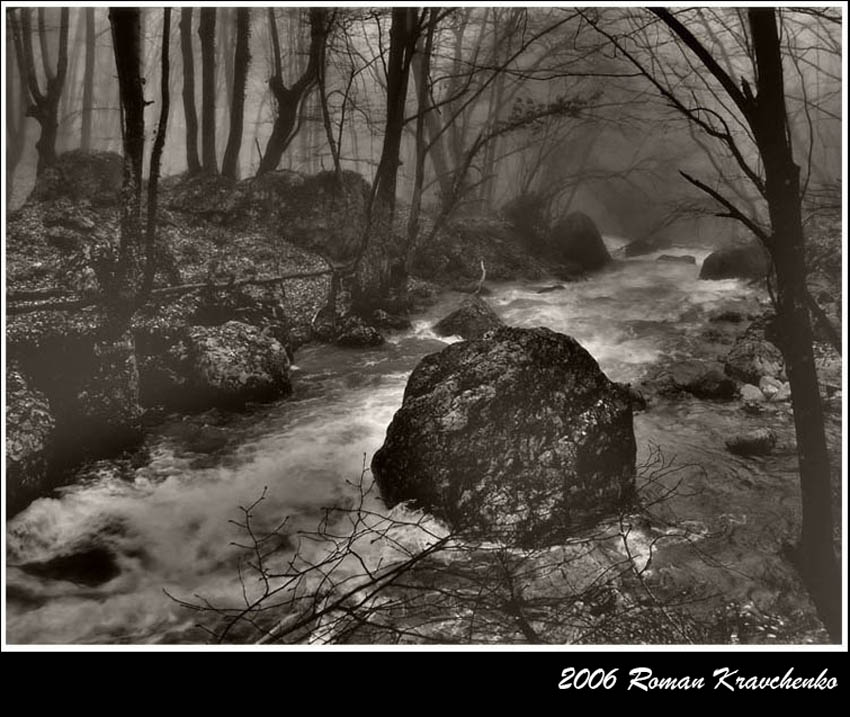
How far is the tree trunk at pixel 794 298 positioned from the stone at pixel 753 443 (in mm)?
1598

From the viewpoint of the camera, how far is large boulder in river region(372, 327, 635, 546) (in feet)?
12.2

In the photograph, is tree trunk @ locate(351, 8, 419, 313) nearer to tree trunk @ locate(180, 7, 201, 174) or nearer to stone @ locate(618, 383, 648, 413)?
stone @ locate(618, 383, 648, 413)

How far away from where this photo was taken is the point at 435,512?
3793 mm

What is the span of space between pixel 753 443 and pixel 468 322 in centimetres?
350

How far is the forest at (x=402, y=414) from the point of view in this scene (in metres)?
3.10

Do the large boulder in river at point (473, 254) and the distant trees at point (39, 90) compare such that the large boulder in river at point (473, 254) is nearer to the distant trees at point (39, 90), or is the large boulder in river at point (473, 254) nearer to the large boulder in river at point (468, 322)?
the large boulder in river at point (468, 322)

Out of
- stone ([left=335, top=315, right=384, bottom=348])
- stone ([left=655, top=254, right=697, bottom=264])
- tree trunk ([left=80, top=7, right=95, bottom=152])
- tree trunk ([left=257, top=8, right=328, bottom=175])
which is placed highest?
tree trunk ([left=80, top=7, right=95, bottom=152])

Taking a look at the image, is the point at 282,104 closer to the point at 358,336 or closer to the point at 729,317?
the point at 358,336

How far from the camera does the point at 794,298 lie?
310 centimetres

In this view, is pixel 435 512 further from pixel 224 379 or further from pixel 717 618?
pixel 224 379

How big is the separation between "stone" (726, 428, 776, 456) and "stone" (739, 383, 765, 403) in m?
0.84

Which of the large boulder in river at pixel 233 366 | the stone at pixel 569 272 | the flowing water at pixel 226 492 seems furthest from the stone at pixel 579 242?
the large boulder in river at pixel 233 366

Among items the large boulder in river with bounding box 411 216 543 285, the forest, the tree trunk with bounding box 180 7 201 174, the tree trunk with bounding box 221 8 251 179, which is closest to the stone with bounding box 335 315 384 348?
the forest

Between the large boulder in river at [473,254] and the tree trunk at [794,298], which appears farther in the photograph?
the large boulder in river at [473,254]
